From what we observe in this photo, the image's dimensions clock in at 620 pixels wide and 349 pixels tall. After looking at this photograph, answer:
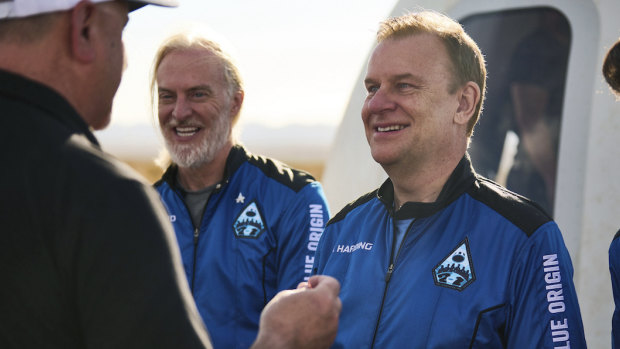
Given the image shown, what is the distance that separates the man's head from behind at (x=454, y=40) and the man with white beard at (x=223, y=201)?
3.51 ft

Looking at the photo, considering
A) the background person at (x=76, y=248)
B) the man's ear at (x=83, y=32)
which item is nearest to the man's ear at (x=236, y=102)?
the man's ear at (x=83, y=32)

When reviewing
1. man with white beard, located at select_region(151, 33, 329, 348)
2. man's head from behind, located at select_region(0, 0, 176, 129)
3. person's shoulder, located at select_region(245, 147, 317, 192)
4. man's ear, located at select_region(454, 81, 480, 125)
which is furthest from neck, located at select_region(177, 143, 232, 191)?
man's head from behind, located at select_region(0, 0, 176, 129)

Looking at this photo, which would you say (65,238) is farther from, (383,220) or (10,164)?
(383,220)

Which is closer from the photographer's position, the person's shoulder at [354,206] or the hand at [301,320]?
the hand at [301,320]

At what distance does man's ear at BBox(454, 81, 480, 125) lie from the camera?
265 centimetres

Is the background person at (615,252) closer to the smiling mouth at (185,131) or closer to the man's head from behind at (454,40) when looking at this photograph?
the man's head from behind at (454,40)

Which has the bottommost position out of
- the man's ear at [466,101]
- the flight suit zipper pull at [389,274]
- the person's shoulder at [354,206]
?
the flight suit zipper pull at [389,274]

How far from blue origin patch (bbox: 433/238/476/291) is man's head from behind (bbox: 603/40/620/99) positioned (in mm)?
899

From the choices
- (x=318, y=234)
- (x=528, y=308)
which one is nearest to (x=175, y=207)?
(x=318, y=234)

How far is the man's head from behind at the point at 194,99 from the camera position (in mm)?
3561

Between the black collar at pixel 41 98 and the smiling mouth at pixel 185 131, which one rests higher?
the smiling mouth at pixel 185 131

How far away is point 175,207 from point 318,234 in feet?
2.51

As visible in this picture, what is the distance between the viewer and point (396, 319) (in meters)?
2.27

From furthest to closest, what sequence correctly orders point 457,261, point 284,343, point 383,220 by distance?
point 383,220 < point 457,261 < point 284,343
